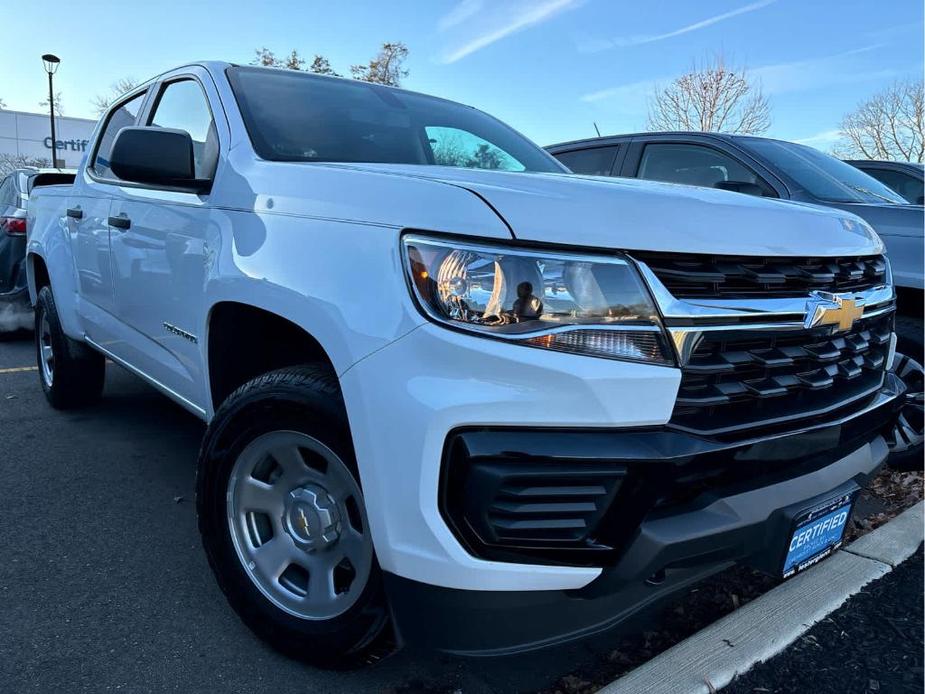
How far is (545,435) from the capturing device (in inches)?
58.6

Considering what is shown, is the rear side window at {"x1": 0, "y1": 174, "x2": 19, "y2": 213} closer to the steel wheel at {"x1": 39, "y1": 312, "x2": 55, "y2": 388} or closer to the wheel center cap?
the steel wheel at {"x1": 39, "y1": 312, "x2": 55, "y2": 388}

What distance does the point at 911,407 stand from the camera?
3697 mm

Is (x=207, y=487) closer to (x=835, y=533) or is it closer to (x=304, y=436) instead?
(x=304, y=436)

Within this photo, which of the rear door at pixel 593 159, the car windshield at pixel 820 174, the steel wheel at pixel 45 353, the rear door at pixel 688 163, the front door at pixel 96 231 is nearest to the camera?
the front door at pixel 96 231

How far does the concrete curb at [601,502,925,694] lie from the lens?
1977 mm

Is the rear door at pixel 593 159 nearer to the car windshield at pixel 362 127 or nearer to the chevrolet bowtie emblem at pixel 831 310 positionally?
the car windshield at pixel 362 127

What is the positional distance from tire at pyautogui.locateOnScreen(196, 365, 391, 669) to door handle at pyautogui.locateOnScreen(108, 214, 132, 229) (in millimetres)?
1384

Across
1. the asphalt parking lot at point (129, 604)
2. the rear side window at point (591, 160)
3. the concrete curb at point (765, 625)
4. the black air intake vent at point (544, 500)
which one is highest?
the rear side window at point (591, 160)

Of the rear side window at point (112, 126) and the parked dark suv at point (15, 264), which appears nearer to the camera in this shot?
the rear side window at point (112, 126)

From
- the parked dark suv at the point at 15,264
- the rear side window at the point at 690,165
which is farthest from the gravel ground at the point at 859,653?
the parked dark suv at the point at 15,264

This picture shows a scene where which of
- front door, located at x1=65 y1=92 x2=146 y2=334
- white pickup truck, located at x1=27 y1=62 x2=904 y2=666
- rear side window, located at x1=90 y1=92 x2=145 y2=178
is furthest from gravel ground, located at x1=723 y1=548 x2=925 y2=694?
rear side window, located at x1=90 y1=92 x2=145 y2=178

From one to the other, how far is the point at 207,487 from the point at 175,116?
6.11 feet

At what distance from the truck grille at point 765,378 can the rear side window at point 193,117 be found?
1808mm

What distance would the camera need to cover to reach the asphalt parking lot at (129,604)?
6.79ft
